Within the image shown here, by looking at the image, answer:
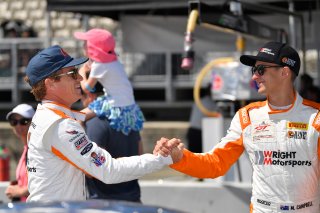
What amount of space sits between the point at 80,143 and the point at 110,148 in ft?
4.94

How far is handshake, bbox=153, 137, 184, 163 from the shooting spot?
466 cm

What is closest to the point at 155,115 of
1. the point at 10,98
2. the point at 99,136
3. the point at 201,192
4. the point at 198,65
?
the point at 198,65

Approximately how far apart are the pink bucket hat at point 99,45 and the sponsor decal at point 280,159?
1.71 metres

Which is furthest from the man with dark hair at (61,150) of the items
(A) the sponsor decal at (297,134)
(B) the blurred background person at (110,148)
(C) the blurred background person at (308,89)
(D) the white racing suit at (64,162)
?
(C) the blurred background person at (308,89)

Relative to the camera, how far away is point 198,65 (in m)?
16.5

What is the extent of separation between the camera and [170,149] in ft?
15.4

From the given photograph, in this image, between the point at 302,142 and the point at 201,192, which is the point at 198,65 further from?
the point at 302,142

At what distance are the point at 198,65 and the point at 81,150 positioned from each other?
1229 centimetres

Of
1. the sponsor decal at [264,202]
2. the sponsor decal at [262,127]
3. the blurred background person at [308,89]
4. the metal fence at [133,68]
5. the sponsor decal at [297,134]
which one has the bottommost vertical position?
the metal fence at [133,68]

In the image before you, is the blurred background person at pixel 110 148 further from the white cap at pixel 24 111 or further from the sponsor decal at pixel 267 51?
the sponsor decal at pixel 267 51

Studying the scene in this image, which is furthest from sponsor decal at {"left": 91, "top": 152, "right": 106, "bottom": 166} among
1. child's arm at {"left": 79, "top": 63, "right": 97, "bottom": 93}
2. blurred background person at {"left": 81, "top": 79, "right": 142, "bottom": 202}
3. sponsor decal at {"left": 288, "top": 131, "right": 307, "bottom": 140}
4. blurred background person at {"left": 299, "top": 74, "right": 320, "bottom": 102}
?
blurred background person at {"left": 299, "top": 74, "right": 320, "bottom": 102}

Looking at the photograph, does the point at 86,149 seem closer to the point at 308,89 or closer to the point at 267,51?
the point at 267,51

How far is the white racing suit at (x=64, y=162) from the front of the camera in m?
4.32

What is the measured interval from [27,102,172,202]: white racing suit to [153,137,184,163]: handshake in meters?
0.21
